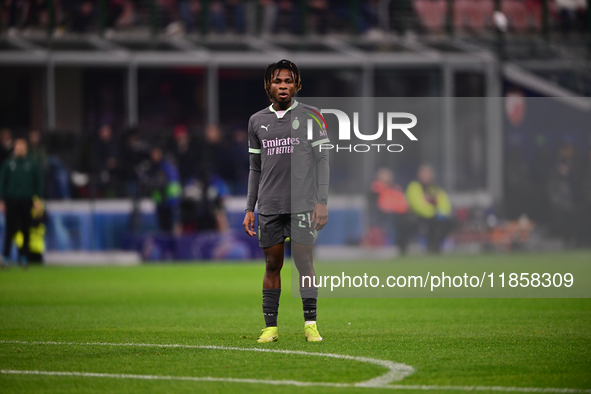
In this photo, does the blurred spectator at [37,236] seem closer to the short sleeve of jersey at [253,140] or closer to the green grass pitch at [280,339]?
the green grass pitch at [280,339]

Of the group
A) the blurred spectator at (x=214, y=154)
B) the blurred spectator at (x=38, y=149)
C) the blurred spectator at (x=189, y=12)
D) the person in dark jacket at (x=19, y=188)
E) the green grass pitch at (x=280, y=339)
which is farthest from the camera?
the blurred spectator at (x=189, y=12)

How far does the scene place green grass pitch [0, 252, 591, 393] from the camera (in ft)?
17.1

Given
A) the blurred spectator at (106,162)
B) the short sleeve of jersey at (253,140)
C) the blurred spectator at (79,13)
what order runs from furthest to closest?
the blurred spectator at (79,13) < the blurred spectator at (106,162) < the short sleeve of jersey at (253,140)

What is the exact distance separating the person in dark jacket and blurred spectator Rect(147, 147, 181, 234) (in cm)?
301

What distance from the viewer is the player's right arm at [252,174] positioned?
6.86 metres

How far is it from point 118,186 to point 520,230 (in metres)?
8.40

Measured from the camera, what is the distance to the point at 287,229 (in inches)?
266

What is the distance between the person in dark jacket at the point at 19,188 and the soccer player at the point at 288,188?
10153 millimetres

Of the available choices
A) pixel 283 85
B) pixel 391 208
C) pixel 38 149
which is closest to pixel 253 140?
pixel 283 85

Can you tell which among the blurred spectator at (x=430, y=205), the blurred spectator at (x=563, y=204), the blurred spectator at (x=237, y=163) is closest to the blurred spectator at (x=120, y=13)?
the blurred spectator at (x=237, y=163)

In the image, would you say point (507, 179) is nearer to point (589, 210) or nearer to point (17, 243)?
A: point (589, 210)

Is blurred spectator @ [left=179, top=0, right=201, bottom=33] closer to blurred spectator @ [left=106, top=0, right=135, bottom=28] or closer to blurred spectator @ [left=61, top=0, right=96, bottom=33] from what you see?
blurred spectator @ [left=106, top=0, right=135, bottom=28]

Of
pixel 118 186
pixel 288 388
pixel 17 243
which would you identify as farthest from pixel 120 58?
pixel 288 388

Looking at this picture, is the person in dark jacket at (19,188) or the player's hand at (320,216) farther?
the person in dark jacket at (19,188)
